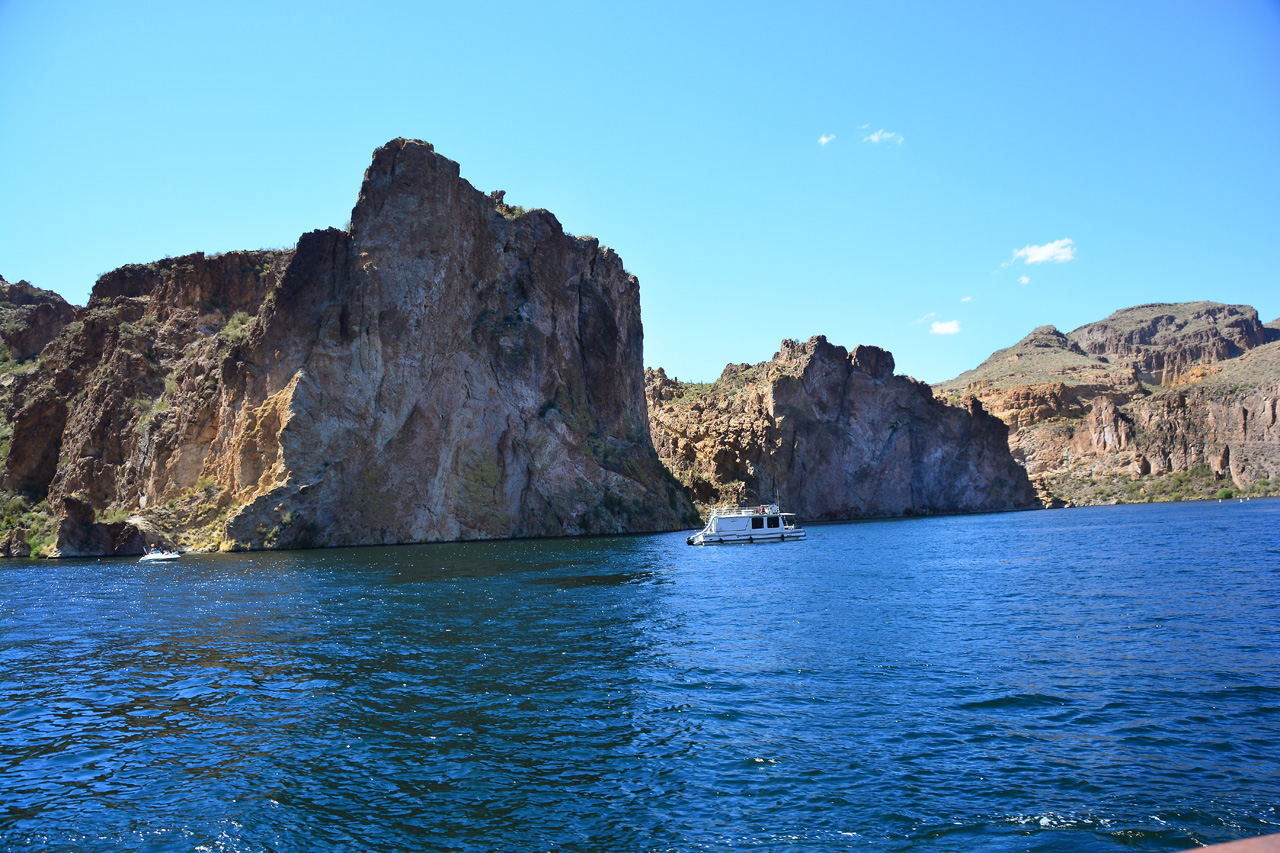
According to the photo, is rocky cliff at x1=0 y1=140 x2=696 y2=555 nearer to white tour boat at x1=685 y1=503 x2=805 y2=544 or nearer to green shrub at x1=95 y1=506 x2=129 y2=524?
green shrub at x1=95 y1=506 x2=129 y2=524

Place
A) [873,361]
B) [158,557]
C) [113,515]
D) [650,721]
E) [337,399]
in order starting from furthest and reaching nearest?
[873,361] < [113,515] < [337,399] < [158,557] < [650,721]

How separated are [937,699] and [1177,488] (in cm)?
19606

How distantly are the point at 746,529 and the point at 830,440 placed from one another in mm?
64731

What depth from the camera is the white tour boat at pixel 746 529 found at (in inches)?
2923

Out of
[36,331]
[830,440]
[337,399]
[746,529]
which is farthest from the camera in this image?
[830,440]

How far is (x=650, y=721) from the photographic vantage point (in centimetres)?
1680

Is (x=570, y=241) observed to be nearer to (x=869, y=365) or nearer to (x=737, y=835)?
(x=869, y=365)

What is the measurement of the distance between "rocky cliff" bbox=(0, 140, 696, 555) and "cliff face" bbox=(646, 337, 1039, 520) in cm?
3192

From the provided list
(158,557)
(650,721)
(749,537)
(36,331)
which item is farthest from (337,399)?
(650,721)

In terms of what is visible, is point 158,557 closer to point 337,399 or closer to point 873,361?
point 337,399

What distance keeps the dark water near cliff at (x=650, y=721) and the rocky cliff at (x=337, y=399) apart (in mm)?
40665

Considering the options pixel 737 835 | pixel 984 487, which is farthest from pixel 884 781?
pixel 984 487

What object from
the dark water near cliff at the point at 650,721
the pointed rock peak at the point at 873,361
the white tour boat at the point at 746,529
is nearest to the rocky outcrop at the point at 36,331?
the dark water near cliff at the point at 650,721

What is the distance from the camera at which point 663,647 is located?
24.4 meters
